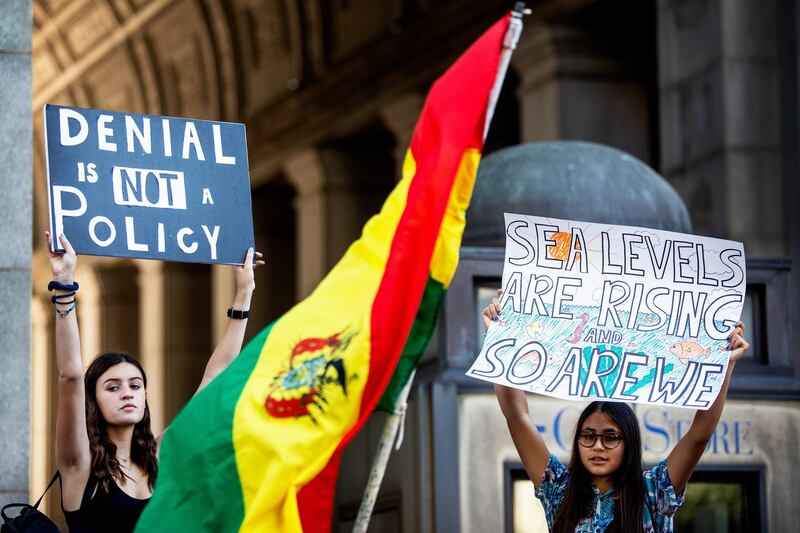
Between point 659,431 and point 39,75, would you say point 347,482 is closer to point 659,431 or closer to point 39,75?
point 659,431

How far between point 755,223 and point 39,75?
23106mm

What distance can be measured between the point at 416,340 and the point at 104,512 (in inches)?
44.1

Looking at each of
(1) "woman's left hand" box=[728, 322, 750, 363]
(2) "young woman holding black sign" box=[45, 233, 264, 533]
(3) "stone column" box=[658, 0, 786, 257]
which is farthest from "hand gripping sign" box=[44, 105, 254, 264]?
(3) "stone column" box=[658, 0, 786, 257]

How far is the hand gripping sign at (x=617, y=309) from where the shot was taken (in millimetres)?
6332

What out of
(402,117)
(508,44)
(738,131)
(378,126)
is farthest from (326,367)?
(378,126)

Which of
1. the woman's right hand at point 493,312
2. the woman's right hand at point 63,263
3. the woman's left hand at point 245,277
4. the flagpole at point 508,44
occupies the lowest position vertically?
the woman's right hand at point 493,312

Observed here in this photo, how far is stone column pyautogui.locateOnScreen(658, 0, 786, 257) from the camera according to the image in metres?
16.3

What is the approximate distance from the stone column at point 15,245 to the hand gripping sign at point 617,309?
6.03 ft

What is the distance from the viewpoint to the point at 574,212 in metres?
11.2

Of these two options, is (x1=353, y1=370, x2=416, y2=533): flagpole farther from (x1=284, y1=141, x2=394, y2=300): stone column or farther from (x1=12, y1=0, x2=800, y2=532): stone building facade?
(x1=284, y1=141, x2=394, y2=300): stone column

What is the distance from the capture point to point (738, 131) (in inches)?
646

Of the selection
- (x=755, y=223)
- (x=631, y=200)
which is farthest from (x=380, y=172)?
(x=631, y=200)

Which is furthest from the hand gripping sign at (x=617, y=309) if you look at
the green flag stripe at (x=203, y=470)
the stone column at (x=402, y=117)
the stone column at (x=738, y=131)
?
the stone column at (x=402, y=117)

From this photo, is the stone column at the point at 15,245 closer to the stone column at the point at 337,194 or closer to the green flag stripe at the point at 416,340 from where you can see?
the green flag stripe at the point at 416,340
